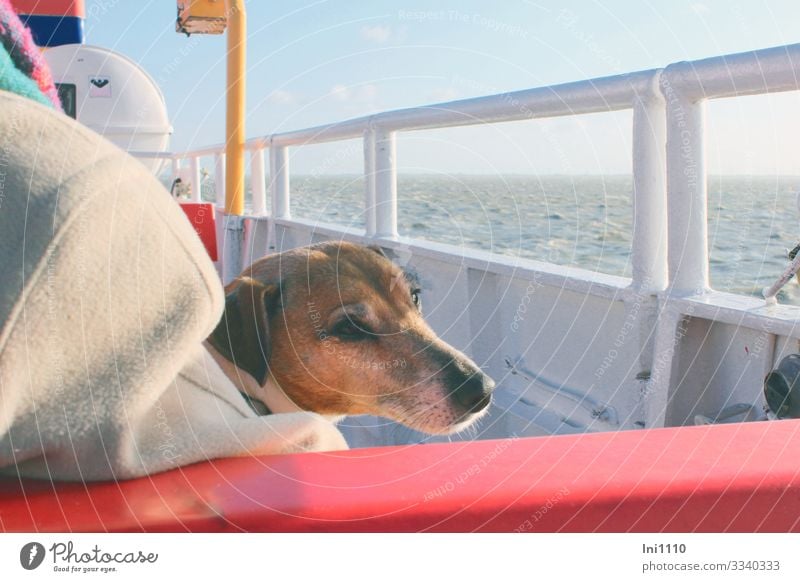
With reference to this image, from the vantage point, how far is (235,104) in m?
5.37

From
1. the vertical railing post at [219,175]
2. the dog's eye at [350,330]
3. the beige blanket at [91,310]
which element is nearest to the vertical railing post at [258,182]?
the vertical railing post at [219,175]

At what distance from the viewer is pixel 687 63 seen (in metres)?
1.96

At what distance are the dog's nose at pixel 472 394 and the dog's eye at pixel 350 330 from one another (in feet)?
0.90

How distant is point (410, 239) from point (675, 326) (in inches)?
62.8

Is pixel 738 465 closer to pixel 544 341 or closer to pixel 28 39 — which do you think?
pixel 28 39

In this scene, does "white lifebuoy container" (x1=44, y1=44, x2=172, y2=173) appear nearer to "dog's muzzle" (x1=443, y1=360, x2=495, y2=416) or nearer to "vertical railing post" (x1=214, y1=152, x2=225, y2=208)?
"vertical railing post" (x1=214, y1=152, x2=225, y2=208)

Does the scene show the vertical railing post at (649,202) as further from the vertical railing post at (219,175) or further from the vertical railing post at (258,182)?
the vertical railing post at (219,175)

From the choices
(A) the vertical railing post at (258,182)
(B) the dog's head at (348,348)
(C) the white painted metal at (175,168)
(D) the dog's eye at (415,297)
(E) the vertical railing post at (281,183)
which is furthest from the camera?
(C) the white painted metal at (175,168)

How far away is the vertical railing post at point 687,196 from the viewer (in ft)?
6.54

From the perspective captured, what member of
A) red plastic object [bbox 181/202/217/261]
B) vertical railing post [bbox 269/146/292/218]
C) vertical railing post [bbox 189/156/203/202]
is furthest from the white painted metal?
vertical railing post [bbox 269/146/292/218]

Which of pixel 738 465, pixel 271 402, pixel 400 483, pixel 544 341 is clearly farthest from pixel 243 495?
pixel 544 341

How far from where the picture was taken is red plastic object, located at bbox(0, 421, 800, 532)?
0.79 meters

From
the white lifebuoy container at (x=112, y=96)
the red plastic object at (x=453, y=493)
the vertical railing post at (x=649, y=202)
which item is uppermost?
the white lifebuoy container at (x=112, y=96)
